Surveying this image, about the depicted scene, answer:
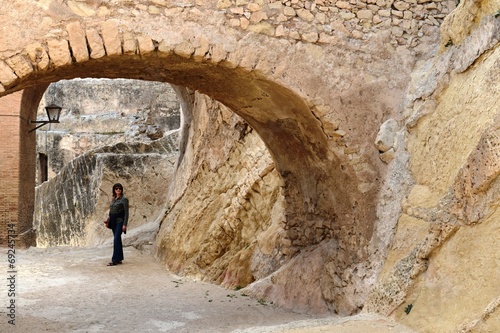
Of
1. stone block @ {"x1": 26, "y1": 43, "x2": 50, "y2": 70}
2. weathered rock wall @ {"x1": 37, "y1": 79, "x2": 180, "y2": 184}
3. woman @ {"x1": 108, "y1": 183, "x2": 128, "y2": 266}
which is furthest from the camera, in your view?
weathered rock wall @ {"x1": 37, "y1": 79, "x2": 180, "y2": 184}

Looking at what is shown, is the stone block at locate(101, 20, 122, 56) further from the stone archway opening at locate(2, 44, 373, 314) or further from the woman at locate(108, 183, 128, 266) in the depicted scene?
the woman at locate(108, 183, 128, 266)

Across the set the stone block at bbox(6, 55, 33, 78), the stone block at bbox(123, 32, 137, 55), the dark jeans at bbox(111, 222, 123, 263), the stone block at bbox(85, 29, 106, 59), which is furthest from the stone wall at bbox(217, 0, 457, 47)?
the dark jeans at bbox(111, 222, 123, 263)

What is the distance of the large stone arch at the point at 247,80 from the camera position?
415cm

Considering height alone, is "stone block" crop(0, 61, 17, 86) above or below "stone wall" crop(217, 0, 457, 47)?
below

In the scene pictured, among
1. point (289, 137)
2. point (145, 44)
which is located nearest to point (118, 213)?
point (289, 137)

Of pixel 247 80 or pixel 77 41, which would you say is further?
pixel 247 80

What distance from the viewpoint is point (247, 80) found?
16.2 ft

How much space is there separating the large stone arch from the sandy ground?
1.09 meters

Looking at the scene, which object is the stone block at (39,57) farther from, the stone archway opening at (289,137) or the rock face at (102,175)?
the rock face at (102,175)

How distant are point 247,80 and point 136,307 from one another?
285cm

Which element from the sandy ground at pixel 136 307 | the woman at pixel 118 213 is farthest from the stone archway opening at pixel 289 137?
the woman at pixel 118 213

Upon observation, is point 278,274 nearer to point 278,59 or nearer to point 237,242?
point 237,242

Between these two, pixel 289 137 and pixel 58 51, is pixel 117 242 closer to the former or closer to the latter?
pixel 289 137

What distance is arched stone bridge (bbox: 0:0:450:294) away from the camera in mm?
4152
